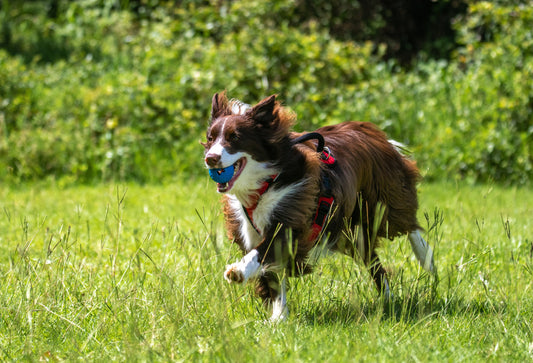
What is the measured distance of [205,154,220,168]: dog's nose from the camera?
3.16 meters

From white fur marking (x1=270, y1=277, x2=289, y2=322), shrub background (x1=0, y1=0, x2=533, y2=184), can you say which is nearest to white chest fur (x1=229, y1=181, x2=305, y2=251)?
white fur marking (x1=270, y1=277, x2=289, y2=322)

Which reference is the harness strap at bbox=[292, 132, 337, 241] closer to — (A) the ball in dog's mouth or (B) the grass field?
(B) the grass field

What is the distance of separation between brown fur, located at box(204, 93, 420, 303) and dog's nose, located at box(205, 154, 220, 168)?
5.6 inches

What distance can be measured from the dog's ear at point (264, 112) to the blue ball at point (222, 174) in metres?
0.33

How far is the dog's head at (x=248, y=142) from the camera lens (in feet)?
10.8

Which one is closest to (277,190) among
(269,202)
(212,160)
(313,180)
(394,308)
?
(269,202)

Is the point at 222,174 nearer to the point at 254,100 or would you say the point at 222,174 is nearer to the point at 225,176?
the point at 225,176

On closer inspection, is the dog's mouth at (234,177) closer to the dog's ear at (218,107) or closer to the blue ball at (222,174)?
the blue ball at (222,174)

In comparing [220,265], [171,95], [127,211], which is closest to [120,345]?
[220,265]

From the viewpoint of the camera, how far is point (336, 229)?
3.74 metres

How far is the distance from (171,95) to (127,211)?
10.0 ft

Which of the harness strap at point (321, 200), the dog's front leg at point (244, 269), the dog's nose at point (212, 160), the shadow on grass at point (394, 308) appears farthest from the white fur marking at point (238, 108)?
the shadow on grass at point (394, 308)

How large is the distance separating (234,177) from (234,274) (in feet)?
1.63

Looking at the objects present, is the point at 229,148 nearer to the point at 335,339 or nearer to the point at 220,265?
the point at 220,265
